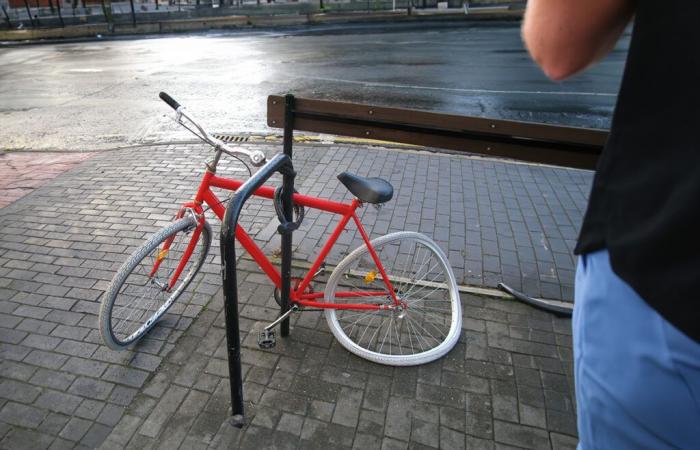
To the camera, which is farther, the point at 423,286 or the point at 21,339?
the point at 423,286

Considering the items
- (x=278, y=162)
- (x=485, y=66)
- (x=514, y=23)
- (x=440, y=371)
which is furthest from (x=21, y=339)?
(x=514, y=23)

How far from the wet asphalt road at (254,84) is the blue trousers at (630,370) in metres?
6.93

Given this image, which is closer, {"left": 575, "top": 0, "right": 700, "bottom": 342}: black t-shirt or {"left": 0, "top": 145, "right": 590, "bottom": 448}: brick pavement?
{"left": 575, "top": 0, "right": 700, "bottom": 342}: black t-shirt

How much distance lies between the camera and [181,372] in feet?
9.02

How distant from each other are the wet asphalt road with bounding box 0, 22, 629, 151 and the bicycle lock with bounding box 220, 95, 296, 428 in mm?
5086

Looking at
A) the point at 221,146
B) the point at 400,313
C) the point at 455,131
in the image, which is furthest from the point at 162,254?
the point at 455,131

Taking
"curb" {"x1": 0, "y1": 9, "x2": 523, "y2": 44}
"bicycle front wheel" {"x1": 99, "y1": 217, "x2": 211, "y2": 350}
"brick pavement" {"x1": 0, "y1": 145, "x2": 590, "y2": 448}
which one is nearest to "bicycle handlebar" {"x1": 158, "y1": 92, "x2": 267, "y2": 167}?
"bicycle front wheel" {"x1": 99, "y1": 217, "x2": 211, "y2": 350}

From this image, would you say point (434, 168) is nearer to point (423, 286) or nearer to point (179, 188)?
point (423, 286)

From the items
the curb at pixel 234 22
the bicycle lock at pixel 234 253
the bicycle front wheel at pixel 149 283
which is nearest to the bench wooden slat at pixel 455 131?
the bicycle lock at pixel 234 253

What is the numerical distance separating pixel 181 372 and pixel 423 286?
69.8 inches

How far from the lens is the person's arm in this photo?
3.24ft

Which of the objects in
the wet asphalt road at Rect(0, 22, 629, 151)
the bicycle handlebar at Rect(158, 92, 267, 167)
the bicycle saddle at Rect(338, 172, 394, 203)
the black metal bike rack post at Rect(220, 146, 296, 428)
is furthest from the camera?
the wet asphalt road at Rect(0, 22, 629, 151)

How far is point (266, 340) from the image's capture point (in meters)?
2.89

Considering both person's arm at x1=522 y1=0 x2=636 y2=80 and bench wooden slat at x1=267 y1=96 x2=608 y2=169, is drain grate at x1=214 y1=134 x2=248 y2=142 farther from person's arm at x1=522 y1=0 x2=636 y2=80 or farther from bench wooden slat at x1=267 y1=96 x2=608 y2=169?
person's arm at x1=522 y1=0 x2=636 y2=80
